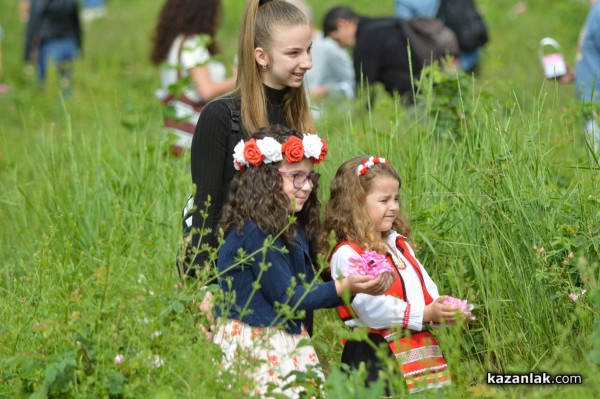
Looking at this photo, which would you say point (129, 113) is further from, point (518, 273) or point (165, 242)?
point (518, 273)

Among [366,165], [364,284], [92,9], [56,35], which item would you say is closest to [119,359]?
[364,284]

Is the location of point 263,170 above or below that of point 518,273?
above

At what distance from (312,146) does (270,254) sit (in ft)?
1.23

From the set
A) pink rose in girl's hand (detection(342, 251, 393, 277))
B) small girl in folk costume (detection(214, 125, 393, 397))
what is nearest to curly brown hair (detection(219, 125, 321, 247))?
small girl in folk costume (detection(214, 125, 393, 397))

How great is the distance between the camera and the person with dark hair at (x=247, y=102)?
373 cm

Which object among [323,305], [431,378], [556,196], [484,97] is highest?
[484,97]

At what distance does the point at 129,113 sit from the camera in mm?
6090

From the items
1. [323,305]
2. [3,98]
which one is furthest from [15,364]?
[3,98]

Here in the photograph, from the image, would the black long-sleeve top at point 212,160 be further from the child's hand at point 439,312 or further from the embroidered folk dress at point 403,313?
the child's hand at point 439,312

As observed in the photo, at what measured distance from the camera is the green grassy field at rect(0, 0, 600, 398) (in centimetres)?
→ 331

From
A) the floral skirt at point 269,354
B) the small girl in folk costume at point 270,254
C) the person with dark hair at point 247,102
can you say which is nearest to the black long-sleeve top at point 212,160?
the person with dark hair at point 247,102

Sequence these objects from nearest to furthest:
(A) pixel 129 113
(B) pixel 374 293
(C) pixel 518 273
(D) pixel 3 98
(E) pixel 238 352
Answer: (E) pixel 238 352, (B) pixel 374 293, (C) pixel 518 273, (A) pixel 129 113, (D) pixel 3 98

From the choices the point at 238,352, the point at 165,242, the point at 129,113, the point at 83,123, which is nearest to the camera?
the point at 238,352

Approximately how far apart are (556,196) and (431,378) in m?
0.94
